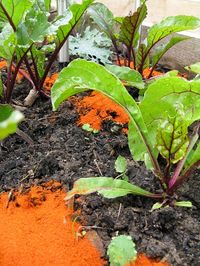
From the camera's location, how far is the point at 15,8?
144cm

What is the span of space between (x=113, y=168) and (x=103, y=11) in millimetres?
783

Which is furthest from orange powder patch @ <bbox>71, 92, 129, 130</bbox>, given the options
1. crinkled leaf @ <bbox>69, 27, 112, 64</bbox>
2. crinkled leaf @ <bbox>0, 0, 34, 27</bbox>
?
crinkled leaf @ <bbox>0, 0, 34, 27</bbox>

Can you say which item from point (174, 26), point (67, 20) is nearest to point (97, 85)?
point (67, 20)

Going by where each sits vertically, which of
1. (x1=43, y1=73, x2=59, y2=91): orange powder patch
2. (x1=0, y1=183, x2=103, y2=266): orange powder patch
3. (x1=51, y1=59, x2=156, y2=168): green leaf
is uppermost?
(x1=51, y1=59, x2=156, y2=168): green leaf

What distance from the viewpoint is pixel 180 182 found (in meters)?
1.12

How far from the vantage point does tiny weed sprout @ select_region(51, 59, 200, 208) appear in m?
1.05

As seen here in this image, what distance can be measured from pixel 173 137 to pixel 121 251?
30 centimetres

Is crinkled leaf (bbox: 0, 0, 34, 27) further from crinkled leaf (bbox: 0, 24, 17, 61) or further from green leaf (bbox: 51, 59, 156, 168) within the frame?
green leaf (bbox: 51, 59, 156, 168)

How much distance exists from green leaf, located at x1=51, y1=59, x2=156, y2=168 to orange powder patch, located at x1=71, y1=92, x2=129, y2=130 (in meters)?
0.36

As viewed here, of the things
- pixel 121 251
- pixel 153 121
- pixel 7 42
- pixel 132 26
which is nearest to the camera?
pixel 121 251

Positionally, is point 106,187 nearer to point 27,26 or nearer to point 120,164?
point 120,164

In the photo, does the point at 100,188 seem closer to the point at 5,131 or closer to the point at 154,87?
the point at 154,87

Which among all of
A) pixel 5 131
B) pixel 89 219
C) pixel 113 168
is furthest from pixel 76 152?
pixel 5 131

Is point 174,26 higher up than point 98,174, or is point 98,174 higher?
point 174,26
